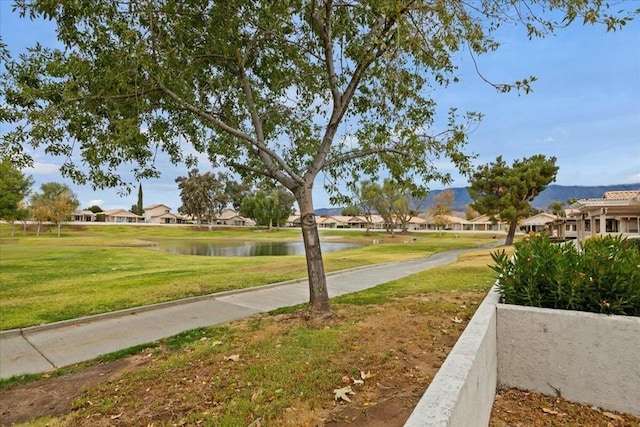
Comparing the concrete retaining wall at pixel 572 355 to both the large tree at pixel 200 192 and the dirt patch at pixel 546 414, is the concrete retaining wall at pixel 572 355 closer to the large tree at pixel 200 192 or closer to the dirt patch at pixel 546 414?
the dirt patch at pixel 546 414

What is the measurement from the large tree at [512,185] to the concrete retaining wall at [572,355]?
26.6m

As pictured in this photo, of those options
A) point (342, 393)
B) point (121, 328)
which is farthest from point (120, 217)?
point (342, 393)

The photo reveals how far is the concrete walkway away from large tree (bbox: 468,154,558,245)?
23233 mm

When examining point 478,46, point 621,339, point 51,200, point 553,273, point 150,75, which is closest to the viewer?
point 621,339

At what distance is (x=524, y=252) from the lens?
4.52 m

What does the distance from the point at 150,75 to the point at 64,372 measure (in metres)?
4.29

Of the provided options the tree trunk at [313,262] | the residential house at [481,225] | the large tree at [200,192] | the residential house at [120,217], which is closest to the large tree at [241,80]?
the tree trunk at [313,262]

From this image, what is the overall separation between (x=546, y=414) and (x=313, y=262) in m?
3.91

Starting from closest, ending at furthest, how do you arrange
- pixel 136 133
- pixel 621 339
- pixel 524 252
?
pixel 621 339, pixel 524 252, pixel 136 133

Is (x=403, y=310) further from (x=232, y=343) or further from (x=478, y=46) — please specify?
(x=478, y=46)

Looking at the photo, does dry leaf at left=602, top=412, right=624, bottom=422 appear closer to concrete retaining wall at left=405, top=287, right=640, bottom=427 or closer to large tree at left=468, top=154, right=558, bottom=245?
concrete retaining wall at left=405, top=287, right=640, bottom=427

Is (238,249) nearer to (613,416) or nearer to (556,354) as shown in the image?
(556,354)

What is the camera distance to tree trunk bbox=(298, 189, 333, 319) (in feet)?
20.7

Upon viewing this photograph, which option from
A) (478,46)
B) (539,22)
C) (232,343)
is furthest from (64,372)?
(539,22)
